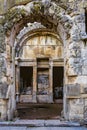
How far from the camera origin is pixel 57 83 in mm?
15445

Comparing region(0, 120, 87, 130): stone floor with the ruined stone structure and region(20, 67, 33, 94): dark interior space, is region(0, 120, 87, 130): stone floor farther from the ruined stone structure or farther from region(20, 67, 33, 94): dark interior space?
region(20, 67, 33, 94): dark interior space

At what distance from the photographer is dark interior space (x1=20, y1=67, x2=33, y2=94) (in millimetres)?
15297

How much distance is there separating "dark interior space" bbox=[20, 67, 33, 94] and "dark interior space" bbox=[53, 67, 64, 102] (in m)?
1.35

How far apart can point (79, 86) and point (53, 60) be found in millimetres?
8672

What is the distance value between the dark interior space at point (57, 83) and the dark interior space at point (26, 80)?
1.35m

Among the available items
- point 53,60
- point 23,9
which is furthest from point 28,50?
point 23,9

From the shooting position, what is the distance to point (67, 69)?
6.53 m

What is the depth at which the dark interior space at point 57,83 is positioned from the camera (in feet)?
50.2

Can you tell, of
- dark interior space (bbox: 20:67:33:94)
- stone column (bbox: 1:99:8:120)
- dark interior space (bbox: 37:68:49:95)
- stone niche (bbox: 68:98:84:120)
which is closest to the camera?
stone niche (bbox: 68:98:84:120)

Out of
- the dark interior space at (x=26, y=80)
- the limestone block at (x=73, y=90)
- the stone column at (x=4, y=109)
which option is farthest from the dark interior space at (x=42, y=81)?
the limestone block at (x=73, y=90)

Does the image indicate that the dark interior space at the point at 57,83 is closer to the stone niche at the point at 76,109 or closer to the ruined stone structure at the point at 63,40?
the ruined stone structure at the point at 63,40

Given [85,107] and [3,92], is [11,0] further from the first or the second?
[85,107]

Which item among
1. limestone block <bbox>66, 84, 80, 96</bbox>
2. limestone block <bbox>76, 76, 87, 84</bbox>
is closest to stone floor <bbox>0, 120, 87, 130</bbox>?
limestone block <bbox>66, 84, 80, 96</bbox>

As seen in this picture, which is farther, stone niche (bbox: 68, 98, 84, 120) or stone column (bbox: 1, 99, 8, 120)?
stone column (bbox: 1, 99, 8, 120)
